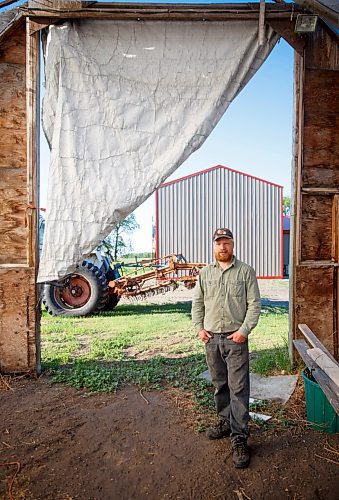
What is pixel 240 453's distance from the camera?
117 inches

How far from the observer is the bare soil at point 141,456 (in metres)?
2.66

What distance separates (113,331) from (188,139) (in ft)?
14.2

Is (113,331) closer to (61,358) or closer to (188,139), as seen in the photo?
(61,358)

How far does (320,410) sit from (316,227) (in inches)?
87.0

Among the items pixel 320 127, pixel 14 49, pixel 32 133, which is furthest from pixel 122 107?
pixel 320 127

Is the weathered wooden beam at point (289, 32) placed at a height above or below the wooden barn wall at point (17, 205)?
above

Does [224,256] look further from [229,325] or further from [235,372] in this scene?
[235,372]

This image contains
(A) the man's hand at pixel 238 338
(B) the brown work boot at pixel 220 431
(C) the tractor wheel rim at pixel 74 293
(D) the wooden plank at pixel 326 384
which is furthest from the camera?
(C) the tractor wheel rim at pixel 74 293

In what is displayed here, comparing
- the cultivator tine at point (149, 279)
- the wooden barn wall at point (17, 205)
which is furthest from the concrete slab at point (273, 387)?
the cultivator tine at point (149, 279)

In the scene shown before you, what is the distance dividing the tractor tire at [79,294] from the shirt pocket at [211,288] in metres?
6.05

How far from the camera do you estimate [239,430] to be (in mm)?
3109

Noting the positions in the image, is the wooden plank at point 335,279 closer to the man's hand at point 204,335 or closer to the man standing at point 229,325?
the man standing at point 229,325

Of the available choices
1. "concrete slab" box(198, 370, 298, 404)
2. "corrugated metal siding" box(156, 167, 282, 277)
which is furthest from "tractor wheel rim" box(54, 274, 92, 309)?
"corrugated metal siding" box(156, 167, 282, 277)

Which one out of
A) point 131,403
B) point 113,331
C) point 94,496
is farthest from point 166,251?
point 94,496
